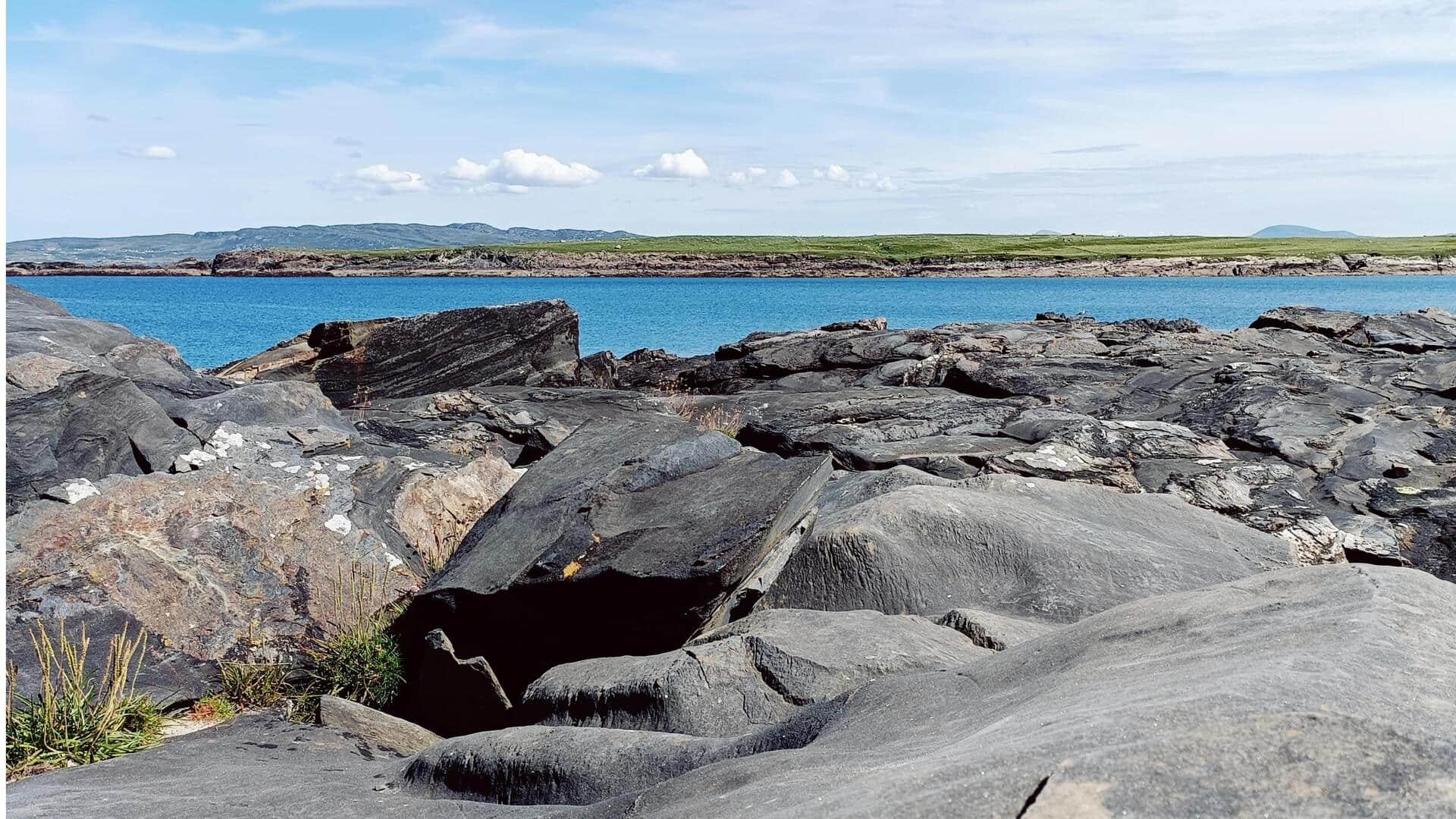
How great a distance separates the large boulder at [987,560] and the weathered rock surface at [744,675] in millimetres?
1252

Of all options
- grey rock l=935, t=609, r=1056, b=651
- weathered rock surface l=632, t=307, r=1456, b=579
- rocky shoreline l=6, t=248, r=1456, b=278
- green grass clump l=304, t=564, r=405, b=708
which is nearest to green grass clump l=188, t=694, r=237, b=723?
green grass clump l=304, t=564, r=405, b=708

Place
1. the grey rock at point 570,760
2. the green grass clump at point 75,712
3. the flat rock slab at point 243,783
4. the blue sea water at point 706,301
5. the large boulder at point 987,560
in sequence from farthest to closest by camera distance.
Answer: the blue sea water at point 706,301, the large boulder at point 987,560, the green grass clump at point 75,712, the flat rock slab at point 243,783, the grey rock at point 570,760

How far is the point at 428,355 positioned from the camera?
23.4 metres

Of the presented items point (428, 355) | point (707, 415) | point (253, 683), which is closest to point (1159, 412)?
point (707, 415)

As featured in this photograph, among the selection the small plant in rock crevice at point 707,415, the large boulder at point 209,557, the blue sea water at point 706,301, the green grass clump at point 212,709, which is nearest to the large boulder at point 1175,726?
the green grass clump at point 212,709

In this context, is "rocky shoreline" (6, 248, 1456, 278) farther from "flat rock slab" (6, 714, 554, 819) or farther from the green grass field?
"flat rock slab" (6, 714, 554, 819)

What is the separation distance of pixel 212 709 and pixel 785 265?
16173 cm

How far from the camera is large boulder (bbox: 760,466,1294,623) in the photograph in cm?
881

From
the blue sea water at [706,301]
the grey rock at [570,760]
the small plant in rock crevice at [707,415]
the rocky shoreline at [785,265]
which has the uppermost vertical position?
the rocky shoreline at [785,265]

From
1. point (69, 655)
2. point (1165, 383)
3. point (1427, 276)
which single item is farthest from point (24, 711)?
point (1427, 276)

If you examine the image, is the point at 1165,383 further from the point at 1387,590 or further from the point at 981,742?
the point at 981,742

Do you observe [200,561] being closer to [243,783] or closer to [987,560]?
[243,783]

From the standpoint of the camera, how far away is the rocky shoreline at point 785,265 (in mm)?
141375

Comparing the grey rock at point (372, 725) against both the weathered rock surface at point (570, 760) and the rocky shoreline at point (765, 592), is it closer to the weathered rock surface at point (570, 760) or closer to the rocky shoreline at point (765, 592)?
the rocky shoreline at point (765, 592)
